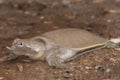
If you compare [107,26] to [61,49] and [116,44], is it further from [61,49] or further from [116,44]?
[61,49]

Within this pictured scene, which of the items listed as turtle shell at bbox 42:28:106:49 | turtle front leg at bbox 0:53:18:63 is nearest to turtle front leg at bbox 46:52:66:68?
turtle shell at bbox 42:28:106:49

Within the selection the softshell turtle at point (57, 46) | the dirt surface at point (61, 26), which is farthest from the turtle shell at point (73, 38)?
the dirt surface at point (61, 26)

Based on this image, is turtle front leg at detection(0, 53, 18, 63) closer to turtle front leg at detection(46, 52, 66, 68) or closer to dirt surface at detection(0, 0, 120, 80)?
dirt surface at detection(0, 0, 120, 80)

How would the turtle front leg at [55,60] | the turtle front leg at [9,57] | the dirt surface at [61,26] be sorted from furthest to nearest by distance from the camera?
the turtle front leg at [9,57] → the turtle front leg at [55,60] → the dirt surface at [61,26]

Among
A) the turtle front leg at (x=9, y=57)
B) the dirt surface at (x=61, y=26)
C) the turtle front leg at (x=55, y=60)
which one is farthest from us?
the turtle front leg at (x=9, y=57)

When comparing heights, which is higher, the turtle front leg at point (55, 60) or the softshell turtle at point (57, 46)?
the softshell turtle at point (57, 46)

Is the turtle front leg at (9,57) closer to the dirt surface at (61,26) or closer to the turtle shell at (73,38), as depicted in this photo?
the dirt surface at (61,26)
